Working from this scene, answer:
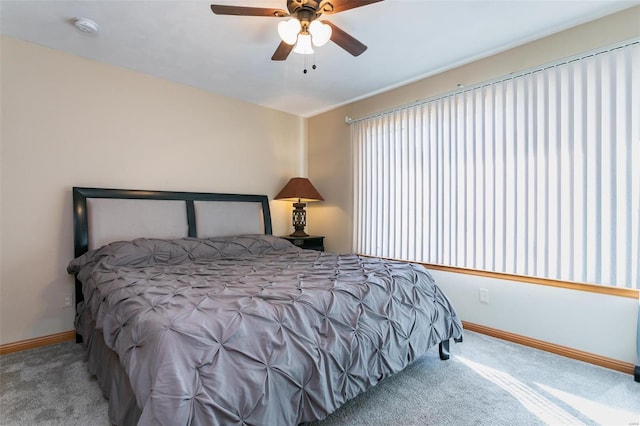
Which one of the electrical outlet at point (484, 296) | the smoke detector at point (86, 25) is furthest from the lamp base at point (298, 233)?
the smoke detector at point (86, 25)

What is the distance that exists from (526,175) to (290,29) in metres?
2.20

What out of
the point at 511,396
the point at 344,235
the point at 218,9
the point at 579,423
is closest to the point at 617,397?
the point at 579,423

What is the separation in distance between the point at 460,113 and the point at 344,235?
6.57ft

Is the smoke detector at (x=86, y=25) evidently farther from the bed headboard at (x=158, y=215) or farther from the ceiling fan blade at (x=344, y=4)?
the ceiling fan blade at (x=344, y=4)

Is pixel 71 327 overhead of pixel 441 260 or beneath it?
beneath

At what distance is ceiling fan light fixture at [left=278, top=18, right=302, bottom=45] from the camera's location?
Result: 192cm

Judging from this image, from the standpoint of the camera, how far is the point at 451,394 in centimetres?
190

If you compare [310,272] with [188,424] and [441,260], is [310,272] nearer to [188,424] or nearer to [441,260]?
[188,424]

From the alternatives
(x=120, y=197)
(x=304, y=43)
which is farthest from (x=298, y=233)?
(x=304, y=43)

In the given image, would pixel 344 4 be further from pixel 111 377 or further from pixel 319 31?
pixel 111 377

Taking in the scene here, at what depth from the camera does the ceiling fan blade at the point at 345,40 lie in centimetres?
201

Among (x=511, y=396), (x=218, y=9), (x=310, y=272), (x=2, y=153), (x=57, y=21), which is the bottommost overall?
(x=511, y=396)

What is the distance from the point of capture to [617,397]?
1.87 meters

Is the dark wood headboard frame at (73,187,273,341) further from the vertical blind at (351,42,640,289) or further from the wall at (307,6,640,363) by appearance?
the wall at (307,6,640,363)
